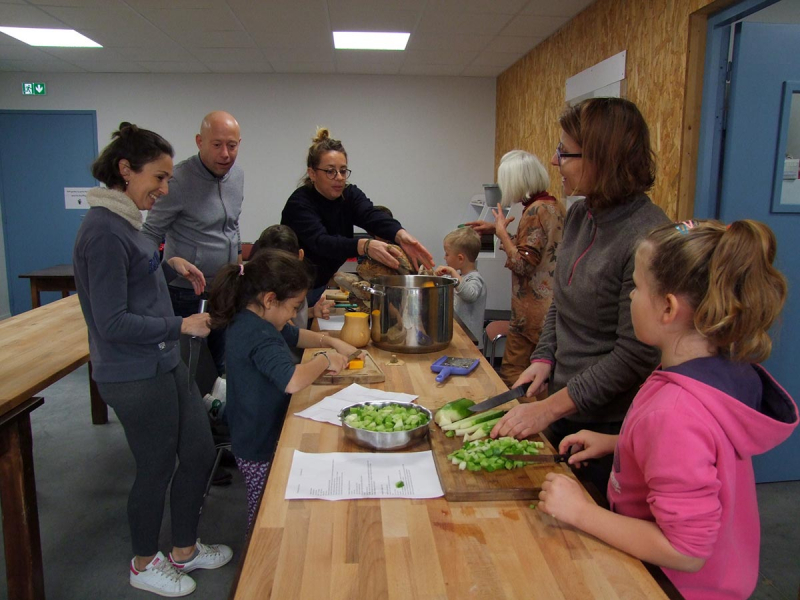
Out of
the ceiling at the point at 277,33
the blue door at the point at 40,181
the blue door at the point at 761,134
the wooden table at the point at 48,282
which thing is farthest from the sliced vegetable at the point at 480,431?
the blue door at the point at 40,181

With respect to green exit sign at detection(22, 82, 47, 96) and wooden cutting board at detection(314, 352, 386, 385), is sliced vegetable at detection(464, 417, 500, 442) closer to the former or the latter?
wooden cutting board at detection(314, 352, 386, 385)

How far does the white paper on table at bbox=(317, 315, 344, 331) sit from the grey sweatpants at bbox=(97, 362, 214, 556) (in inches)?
21.9

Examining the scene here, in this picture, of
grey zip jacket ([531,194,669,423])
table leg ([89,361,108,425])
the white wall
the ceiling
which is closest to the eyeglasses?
grey zip jacket ([531,194,669,423])

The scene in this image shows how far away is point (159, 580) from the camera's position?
2.02 meters

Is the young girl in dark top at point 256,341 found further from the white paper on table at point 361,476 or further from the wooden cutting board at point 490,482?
the wooden cutting board at point 490,482

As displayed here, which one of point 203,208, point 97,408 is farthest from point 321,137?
point 97,408

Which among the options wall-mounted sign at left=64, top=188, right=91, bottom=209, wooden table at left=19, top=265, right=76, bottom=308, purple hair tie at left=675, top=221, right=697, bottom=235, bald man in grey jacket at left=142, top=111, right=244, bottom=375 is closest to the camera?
purple hair tie at left=675, top=221, right=697, bottom=235

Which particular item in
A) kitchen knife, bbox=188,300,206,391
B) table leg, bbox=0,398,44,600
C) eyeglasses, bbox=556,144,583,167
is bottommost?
table leg, bbox=0,398,44,600

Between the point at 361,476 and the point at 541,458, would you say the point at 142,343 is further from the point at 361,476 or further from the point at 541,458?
the point at 541,458

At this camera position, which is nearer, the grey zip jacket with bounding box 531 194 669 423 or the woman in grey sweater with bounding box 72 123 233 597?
the grey zip jacket with bounding box 531 194 669 423

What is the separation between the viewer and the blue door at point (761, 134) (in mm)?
2533

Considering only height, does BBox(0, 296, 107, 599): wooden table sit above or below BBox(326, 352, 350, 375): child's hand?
below

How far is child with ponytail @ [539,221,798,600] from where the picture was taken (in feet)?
2.85

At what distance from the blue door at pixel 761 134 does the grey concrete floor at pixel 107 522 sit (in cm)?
74
